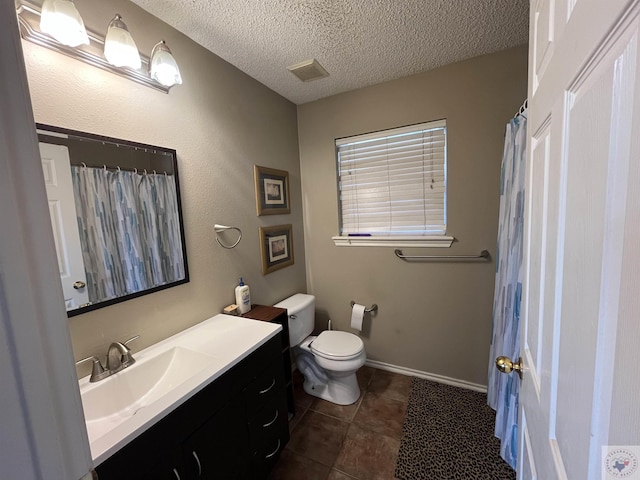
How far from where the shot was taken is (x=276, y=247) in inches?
84.3

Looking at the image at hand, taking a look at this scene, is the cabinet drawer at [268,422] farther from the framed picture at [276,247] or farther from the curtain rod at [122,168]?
the curtain rod at [122,168]

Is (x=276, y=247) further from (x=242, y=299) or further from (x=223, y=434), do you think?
(x=223, y=434)

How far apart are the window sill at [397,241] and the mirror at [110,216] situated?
134 cm

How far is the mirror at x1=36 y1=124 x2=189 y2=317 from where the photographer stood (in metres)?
0.99

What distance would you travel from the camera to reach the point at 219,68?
5.40ft

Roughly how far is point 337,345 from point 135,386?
1.27m

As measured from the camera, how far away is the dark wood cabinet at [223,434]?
818mm

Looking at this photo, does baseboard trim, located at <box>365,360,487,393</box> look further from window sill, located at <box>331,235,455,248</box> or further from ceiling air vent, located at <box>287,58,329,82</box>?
ceiling air vent, located at <box>287,58,329,82</box>

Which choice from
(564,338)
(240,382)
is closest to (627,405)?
(564,338)

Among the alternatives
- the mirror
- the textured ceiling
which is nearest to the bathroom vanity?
the mirror

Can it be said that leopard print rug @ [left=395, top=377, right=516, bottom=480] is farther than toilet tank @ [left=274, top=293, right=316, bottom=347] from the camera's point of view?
No

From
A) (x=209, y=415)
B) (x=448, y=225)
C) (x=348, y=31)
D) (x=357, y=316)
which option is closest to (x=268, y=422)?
Answer: (x=209, y=415)

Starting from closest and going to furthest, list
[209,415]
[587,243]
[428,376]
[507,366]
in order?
1. [587,243]
2. [507,366]
3. [209,415]
4. [428,376]

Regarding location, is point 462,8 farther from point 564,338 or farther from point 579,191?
point 564,338
